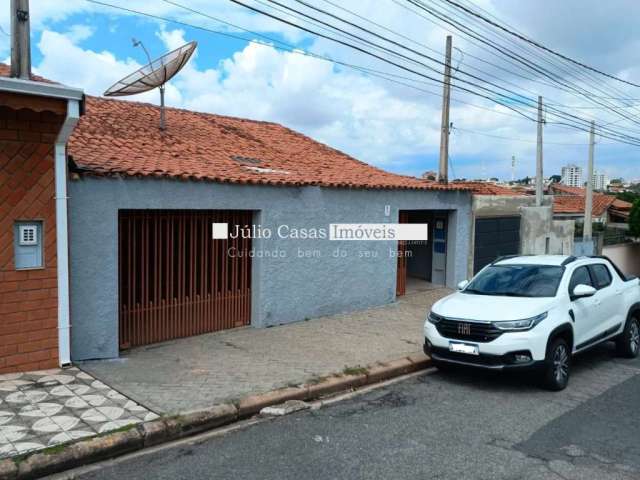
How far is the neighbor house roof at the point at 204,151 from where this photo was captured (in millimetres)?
8055

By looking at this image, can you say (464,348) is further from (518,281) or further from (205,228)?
(205,228)

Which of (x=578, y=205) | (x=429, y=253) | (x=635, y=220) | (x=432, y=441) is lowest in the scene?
(x=432, y=441)

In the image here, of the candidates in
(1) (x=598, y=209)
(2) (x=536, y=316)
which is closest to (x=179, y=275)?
(2) (x=536, y=316)

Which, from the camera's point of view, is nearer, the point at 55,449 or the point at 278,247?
the point at 55,449

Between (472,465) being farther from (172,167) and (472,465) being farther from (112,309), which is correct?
(172,167)

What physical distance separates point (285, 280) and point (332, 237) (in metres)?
1.41

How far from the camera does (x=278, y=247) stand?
9430 millimetres

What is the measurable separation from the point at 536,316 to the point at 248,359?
3700mm

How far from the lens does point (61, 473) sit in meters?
4.40

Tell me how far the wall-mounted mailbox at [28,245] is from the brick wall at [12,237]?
0.06 m

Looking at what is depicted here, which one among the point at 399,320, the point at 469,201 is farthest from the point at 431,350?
the point at 469,201

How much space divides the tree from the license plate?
17858mm

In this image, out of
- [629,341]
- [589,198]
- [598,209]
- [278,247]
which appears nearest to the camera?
[629,341]

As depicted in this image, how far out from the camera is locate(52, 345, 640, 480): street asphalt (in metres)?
4.41
